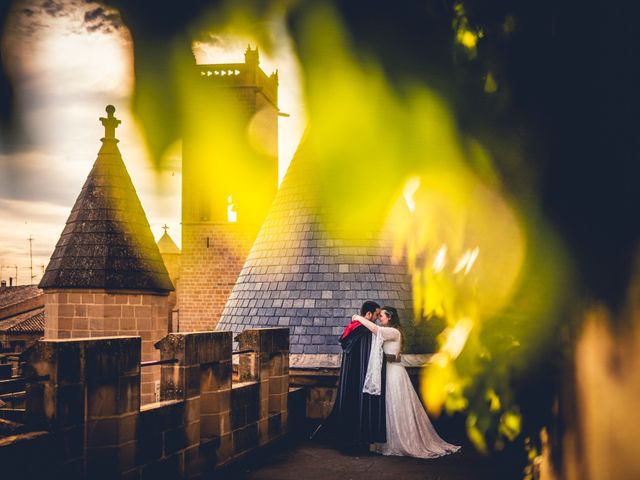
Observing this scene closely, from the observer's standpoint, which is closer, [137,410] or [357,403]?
[137,410]

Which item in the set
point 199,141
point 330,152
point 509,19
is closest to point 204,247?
point 199,141

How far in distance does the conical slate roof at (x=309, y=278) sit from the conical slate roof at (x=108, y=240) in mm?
1738

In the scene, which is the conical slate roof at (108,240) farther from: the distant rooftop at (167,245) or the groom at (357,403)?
the distant rooftop at (167,245)

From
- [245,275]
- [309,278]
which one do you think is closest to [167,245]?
[245,275]

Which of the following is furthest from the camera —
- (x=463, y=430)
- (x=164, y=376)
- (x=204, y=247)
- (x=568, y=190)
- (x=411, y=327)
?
(x=204, y=247)

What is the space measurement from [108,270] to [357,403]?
5.51m

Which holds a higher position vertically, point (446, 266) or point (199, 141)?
point (199, 141)

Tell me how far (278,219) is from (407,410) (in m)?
5.78

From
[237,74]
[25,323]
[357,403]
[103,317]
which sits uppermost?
[237,74]

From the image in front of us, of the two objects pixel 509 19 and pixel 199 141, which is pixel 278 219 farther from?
pixel 199 141

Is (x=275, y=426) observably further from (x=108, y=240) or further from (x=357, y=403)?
(x=108, y=240)

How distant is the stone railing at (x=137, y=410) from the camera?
18.2ft

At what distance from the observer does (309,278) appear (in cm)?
1301

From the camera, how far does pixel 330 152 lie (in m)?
3.78
